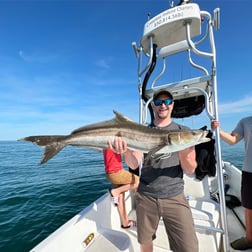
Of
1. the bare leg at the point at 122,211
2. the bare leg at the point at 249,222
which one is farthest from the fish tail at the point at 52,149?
the bare leg at the point at 249,222

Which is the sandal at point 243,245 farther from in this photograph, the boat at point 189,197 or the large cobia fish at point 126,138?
the large cobia fish at point 126,138

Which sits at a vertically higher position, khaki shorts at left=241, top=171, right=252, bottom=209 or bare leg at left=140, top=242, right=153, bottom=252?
khaki shorts at left=241, top=171, right=252, bottom=209

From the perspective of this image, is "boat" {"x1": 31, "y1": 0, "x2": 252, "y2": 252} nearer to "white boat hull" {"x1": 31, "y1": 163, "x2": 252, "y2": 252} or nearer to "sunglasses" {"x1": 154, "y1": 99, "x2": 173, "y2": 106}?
"white boat hull" {"x1": 31, "y1": 163, "x2": 252, "y2": 252}

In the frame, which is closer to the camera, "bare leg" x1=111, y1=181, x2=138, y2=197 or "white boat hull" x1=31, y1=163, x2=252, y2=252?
"white boat hull" x1=31, y1=163, x2=252, y2=252

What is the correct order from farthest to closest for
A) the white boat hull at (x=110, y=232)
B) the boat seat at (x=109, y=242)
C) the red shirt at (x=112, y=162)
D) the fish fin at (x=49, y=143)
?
the red shirt at (x=112, y=162) < the boat seat at (x=109, y=242) < the white boat hull at (x=110, y=232) < the fish fin at (x=49, y=143)

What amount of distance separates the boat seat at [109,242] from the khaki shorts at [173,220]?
2.25 feet

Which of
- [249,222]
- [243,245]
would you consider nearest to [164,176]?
[249,222]

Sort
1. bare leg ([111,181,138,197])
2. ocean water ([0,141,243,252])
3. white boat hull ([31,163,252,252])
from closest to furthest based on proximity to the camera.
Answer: white boat hull ([31,163,252,252]) < bare leg ([111,181,138,197]) < ocean water ([0,141,243,252])

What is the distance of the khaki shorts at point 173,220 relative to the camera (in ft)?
7.62

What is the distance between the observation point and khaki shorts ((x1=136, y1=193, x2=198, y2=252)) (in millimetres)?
2322

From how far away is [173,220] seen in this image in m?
2.37

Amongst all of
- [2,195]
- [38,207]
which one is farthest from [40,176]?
[38,207]

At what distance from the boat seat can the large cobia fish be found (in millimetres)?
1731

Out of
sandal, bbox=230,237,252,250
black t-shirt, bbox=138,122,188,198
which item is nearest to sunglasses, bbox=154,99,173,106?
black t-shirt, bbox=138,122,188,198
